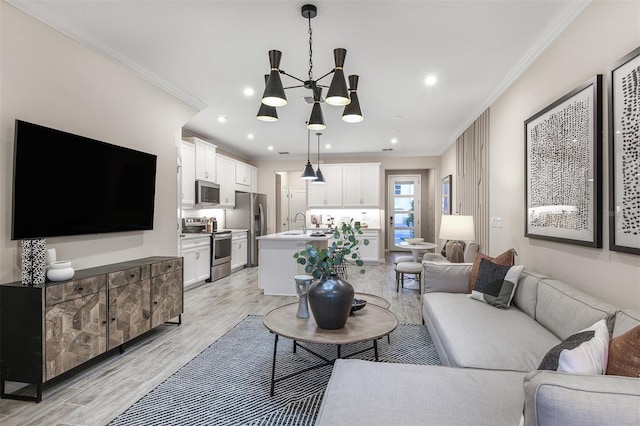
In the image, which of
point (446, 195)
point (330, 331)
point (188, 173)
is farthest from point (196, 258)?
point (446, 195)

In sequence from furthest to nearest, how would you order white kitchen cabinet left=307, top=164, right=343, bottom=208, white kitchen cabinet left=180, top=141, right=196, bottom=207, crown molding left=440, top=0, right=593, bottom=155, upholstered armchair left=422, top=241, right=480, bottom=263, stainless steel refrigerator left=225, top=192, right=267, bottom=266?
white kitchen cabinet left=307, top=164, right=343, bottom=208
stainless steel refrigerator left=225, top=192, right=267, bottom=266
white kitchen cabinet left=180, top=141, right=196, bottom=207
upholstered armchair left=422, top=241, right=480, bottom=263
crown molding left=440, top=0, right=593, bottom=155

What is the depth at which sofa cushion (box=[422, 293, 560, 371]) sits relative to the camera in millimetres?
1822

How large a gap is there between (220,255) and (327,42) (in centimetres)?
445

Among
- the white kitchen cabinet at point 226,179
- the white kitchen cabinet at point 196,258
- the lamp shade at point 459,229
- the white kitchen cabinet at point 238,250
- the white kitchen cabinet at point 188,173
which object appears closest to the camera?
the lamp shade at point 459,229

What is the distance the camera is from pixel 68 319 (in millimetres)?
2350

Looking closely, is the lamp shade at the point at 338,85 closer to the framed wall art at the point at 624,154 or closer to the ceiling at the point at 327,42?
Result: the ceiling at the point at 327,42

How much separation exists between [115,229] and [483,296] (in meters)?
3.40

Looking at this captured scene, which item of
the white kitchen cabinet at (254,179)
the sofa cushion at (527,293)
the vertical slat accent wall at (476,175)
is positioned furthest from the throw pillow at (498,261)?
the white kitchen cabinet at (254,179)

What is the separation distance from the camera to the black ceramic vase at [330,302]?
7.38ft

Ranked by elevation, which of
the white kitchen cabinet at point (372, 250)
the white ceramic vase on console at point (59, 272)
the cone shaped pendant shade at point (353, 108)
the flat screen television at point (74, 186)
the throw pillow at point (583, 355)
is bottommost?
the white kitchen cabinet at point (372, 250)

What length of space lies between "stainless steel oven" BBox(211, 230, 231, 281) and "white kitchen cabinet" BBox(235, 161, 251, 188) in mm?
1503

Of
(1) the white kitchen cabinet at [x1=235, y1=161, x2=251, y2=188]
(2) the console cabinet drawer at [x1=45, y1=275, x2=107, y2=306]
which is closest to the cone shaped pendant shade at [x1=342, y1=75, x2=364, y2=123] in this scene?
(2) the console cabinet drawer at [x1=45, y1=275, x2=107, y2=306]

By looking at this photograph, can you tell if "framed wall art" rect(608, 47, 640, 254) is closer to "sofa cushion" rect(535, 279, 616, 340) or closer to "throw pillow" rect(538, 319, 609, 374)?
"sofa cushion" rect(535, 279, 616, 340)

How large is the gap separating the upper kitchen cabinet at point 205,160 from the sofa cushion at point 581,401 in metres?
5.79
